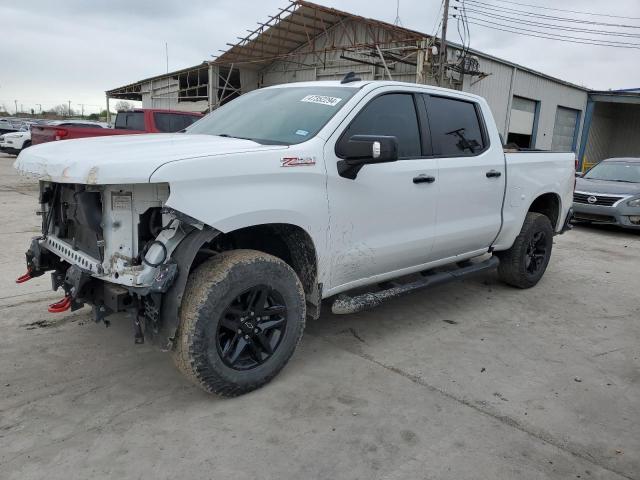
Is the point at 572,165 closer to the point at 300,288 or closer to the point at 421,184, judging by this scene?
the point at 421,184

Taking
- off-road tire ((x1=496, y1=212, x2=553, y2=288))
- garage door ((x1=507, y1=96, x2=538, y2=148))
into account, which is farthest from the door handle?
garage door ((x1=507, y1=96, x2=538, y2=148))

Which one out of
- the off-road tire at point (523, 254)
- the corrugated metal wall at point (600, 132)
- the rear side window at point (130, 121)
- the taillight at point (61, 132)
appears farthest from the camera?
the corrugated metal wall at point (600, 132)

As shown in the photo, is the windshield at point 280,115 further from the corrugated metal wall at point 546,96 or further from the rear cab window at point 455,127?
the corrugated metal wall at point 546,96

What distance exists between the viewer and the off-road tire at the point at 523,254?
18.0 ft

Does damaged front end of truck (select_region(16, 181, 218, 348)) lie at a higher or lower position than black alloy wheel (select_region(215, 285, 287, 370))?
higher

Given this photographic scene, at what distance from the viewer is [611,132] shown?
30.1m

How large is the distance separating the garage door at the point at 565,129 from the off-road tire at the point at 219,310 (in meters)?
23.7

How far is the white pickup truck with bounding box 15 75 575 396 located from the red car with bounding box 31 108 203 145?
739cm

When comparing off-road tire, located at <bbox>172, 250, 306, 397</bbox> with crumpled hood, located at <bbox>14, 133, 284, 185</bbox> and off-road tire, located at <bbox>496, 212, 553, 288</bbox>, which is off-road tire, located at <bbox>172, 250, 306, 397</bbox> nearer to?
crumpled hood, located at <bbox>14, 133, 284, 185</bbox>

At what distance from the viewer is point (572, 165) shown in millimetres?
5965

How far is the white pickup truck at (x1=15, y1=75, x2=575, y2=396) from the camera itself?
280cm

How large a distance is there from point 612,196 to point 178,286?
9.60 meters

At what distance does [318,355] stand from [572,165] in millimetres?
3973

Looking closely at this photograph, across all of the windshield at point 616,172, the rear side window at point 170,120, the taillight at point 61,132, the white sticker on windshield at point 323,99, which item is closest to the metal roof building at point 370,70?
the windshield at point 616,172
